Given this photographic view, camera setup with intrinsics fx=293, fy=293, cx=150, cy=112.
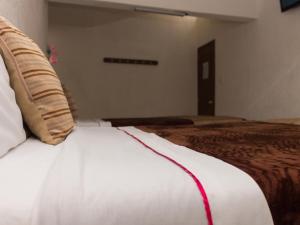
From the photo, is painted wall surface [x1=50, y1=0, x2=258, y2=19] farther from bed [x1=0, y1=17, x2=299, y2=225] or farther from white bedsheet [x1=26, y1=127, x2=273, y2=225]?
white bedsheet [x1=26, y1=127, x2=273, y2=225]

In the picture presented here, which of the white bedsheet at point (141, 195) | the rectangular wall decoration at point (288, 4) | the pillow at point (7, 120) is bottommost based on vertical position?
the white bedsheet at point (141, 195)

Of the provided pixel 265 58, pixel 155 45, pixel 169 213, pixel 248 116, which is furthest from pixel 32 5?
pixel 155 45

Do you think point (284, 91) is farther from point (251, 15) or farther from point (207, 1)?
point (207, 1)

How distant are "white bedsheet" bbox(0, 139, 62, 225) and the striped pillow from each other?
20cm

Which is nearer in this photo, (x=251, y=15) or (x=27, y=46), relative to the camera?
(x=27, y=46)

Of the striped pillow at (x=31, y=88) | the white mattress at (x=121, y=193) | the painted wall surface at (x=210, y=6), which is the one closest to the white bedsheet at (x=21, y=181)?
the white mattress at (x=121, y=193)

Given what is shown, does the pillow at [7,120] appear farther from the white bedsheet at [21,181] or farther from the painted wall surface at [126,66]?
the painted wall surface at [126,66]

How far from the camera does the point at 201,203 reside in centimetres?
57

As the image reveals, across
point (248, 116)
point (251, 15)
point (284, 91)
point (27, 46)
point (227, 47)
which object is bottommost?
point (248, 116)

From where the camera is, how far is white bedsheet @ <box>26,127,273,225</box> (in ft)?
1.69

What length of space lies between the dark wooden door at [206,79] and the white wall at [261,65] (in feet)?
0.62

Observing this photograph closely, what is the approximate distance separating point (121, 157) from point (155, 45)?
478 centimetres

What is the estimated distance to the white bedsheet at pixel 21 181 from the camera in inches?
19.4

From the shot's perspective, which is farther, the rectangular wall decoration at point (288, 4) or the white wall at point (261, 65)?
the white wall at point (261, 65)
